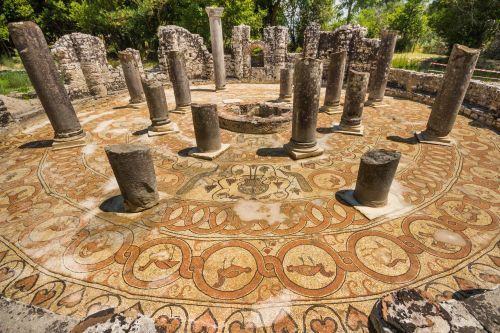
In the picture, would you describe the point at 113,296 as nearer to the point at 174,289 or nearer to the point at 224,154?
the point at 174,289

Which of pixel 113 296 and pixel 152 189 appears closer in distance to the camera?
pixel 113 296

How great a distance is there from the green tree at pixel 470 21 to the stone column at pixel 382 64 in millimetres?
17796

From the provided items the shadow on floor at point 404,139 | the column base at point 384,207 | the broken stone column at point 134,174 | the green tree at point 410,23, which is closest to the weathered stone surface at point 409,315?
the column base at point 384,207

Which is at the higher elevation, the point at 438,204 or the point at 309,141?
the point at 309,141

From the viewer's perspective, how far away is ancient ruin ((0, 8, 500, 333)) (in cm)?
280

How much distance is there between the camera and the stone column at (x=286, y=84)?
37.7ft

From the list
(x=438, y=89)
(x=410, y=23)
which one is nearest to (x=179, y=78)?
(x=438, y=89)

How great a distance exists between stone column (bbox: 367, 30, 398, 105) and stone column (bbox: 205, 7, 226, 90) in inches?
323

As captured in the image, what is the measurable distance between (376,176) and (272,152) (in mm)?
3023

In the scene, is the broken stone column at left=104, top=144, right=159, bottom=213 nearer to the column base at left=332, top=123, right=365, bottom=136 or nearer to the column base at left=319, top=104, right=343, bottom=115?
the column base at left=332, top=123, right=365, bottom=136

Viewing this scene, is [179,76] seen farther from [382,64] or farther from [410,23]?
[410,23]

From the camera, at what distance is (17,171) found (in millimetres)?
6031

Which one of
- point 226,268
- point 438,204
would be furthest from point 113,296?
point 438,204

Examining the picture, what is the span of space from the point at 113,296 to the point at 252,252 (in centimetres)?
190
